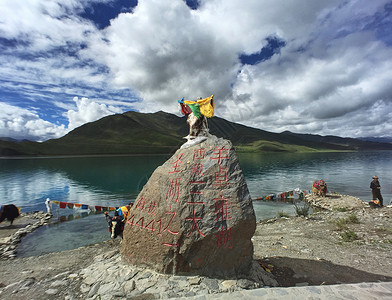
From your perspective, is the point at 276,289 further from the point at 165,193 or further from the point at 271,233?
the point at 271,233

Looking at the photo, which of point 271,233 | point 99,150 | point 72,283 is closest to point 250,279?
point 72,283

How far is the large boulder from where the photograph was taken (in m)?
7.44

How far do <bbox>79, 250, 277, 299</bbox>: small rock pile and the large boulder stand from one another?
269 mm

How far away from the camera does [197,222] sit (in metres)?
7.52

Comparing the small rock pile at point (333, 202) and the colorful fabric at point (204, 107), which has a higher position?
the colorful fabric at point (204, 107)

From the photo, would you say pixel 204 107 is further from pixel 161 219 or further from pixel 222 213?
pixel 161 219

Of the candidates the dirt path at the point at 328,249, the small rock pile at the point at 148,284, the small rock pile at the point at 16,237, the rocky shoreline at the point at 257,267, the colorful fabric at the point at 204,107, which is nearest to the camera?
the small rock pile at the point at 148,284

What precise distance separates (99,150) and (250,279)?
180533mm

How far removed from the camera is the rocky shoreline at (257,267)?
720 cm

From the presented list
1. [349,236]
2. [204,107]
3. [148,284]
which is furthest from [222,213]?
[349,236]

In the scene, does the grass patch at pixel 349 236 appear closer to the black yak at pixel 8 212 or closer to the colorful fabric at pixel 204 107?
the colorful fabric at pixel 204 107

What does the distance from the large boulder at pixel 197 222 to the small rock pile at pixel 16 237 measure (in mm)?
11711

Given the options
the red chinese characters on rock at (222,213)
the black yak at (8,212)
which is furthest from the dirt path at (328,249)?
the black yak at (8,212)

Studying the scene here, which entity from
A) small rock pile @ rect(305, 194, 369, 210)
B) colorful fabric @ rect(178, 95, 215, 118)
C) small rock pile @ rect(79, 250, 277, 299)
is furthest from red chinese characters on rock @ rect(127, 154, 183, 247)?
small rock pile @ rect(305, 194, 369, 210)
